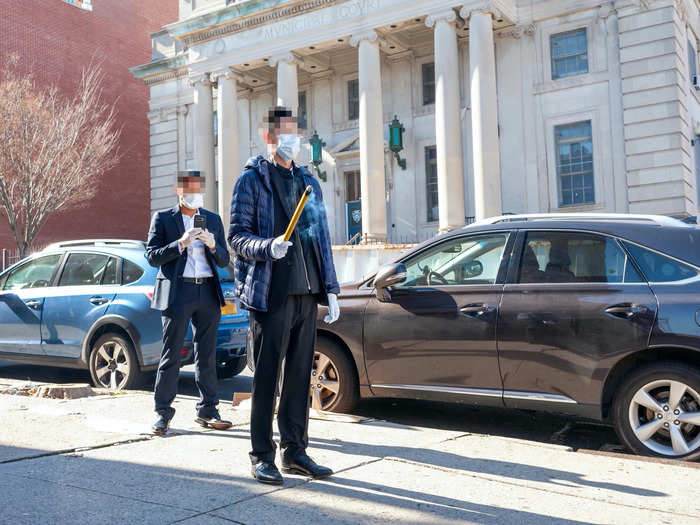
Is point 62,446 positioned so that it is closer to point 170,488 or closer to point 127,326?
point 170,488

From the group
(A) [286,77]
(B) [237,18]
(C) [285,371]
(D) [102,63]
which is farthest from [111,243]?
(D) [102,63]

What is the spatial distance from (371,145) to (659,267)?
54.5 ft

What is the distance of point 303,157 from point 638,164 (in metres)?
17.3

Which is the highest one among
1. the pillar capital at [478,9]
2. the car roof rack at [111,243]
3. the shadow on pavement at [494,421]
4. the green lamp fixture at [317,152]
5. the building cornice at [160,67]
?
the building cornice at [160,67]

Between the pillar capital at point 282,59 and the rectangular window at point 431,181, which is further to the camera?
the rectangular window at point 431,181

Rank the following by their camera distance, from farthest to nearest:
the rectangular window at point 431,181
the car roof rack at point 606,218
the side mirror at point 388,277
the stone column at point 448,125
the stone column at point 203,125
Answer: the stone column at point 203,125
the rectangular window at point 431,181
the stone column at point 448,125
the side mirror at point 388,277
the car roof rack at point 606,218

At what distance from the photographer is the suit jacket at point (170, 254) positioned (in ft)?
17.1

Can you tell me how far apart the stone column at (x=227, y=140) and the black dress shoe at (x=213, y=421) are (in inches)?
749

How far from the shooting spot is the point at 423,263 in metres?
5.84

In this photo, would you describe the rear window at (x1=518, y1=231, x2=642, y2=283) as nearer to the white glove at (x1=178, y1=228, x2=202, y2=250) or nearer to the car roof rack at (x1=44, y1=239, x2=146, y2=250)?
the white glove at (x1=178, y1=228, x2=202, y2=250)

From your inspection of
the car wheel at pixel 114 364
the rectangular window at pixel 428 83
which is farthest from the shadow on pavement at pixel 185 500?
the rectangular window at pixel 428 83

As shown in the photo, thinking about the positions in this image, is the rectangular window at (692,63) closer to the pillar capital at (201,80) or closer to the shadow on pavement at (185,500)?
the pillar capital at (201,80)

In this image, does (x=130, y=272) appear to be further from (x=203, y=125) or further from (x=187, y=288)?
(x=203, y=125)

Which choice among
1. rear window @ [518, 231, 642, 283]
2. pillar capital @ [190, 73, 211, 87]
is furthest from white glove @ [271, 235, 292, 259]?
pillar capital @ [190, 73, 211, 87]
